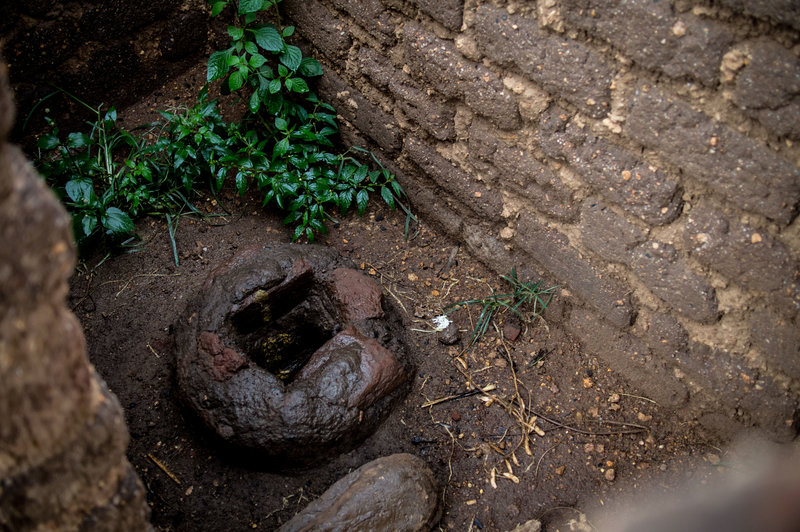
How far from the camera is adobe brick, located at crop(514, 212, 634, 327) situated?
8.49ft

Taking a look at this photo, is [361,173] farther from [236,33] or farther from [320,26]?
[236,33]

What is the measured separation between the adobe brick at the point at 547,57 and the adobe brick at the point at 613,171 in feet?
0.38

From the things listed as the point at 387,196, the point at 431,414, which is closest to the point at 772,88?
the point at 431,414

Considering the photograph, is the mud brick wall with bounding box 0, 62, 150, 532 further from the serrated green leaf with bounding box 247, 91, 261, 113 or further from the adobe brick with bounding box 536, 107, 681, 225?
the serrated green leaf with bounding box 247, 91, 261, 113

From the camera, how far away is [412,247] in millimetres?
3305

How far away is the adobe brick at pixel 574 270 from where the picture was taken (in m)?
2.59

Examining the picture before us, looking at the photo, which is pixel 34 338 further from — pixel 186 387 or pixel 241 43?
pixel 241 43

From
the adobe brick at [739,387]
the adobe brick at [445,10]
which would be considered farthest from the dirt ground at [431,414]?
the adobe brick at [445,10]

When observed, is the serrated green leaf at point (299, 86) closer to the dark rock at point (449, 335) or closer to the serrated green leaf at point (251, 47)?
the serrated green leaf at point (251, 47)

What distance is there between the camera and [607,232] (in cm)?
247

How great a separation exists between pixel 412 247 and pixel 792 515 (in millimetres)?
2441

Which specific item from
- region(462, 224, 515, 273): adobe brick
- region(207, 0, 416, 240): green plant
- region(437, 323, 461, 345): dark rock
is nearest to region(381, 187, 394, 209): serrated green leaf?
region(207, 0, 416, 240): green plant

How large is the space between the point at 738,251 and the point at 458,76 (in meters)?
1.29

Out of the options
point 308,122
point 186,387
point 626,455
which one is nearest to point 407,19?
point 308,122
